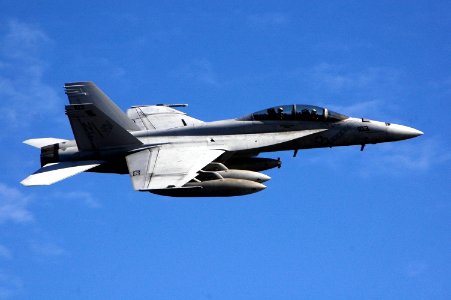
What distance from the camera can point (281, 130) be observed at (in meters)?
39.1

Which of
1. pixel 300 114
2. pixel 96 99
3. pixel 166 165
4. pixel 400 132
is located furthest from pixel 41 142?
pixel 400 132

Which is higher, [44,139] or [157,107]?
[157,107]

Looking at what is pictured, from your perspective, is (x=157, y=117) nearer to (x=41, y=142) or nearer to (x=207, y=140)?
(x=207, y=140)

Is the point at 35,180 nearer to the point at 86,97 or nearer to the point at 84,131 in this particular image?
the point at 84,131

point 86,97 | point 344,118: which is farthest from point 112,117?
point 344,118

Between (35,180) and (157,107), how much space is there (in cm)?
897

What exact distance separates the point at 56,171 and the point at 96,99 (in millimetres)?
5455

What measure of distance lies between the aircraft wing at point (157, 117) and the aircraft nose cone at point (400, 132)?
7965 millimetres

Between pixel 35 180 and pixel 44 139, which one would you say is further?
pixel 44 139

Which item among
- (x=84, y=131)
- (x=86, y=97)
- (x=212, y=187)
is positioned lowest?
(x=212, y=187)

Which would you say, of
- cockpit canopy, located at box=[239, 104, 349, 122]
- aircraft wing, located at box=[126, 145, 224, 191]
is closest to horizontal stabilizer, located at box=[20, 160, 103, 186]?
aircraft wing, located at box=[126, 145, 224, 191]

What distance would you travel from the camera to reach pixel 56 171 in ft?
124

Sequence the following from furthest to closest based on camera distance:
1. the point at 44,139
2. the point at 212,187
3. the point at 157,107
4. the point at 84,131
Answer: the point at 157,107 < the point at 44,139 < the point at 84,131 < the point at 212,187

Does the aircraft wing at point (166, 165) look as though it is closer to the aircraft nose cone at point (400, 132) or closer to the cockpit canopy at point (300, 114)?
the cockpit canopy at point (300, 114)
